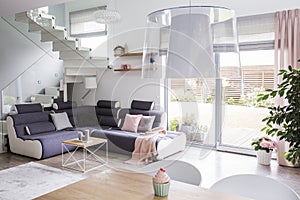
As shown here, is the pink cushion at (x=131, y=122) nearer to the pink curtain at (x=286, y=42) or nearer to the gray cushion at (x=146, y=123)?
the gray cushion at (x=146, y=123)

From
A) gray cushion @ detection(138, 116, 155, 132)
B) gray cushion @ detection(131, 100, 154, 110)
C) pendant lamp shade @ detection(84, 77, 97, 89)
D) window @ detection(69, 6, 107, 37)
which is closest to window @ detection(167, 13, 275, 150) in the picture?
gray cushion @ detection(138, 116, 155, 132)

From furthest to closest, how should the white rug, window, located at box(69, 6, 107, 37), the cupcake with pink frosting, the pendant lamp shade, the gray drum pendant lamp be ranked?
window, located at box(69, 6, 107, 37)
the pendant lamp shade
the white rug
the cupcake with pink frosting
the gray drum pendant lamp

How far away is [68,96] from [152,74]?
5942 mm

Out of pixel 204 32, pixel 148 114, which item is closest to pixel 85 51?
pixel 148 114

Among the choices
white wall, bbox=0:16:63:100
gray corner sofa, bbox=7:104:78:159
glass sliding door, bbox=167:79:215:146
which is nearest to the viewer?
glass sliding door, bbox=167:79:215:146

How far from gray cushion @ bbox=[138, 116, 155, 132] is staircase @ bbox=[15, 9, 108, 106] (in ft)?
6.74

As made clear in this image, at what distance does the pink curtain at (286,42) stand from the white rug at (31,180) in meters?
3.30

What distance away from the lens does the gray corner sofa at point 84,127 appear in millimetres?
4688

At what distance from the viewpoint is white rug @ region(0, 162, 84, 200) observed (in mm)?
3387

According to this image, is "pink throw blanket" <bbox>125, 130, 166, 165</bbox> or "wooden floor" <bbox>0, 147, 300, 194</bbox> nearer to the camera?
"pink throw blanket" <bbox>125, 130, 166, 165</bbox>

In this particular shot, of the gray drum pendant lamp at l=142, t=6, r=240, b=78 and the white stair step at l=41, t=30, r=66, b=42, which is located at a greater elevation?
the white stair step at l=41, t=30, r=66, b=42

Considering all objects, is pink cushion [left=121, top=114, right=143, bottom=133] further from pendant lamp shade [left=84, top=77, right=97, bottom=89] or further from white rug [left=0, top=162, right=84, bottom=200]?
pendant lamp shade [left=84, top=77, right=97, bottom=89]

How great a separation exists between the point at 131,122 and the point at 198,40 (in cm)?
386

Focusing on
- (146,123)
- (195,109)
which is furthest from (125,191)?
(146,123)
